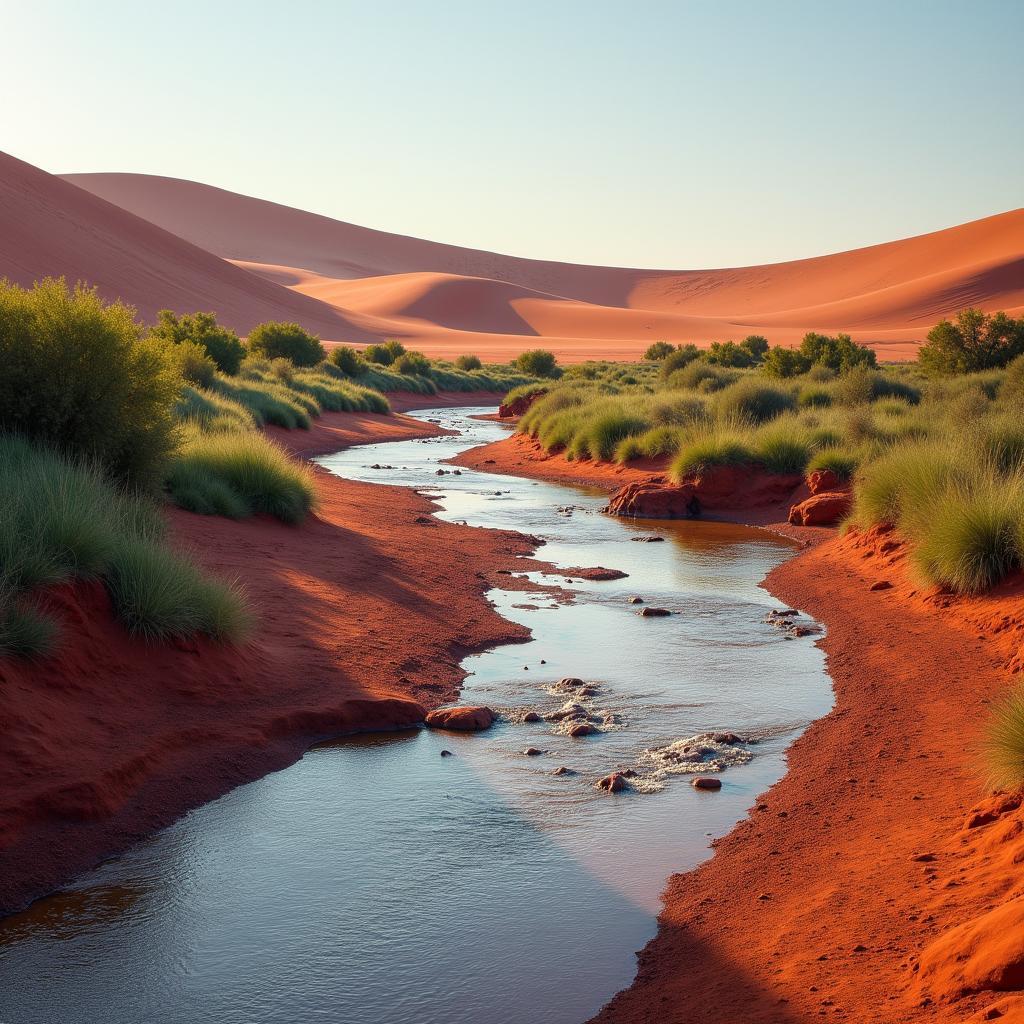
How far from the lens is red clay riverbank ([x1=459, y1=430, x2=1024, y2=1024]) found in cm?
443

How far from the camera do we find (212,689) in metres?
8.39

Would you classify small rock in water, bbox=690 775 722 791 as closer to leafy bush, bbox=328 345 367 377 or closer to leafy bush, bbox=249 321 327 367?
leafy bush, bbox=249 321 327 367

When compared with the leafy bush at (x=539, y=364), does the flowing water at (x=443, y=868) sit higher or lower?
lower

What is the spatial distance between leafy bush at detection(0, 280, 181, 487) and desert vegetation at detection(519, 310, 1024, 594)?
8.92 metres

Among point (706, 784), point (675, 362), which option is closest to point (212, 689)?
point (706, 784)

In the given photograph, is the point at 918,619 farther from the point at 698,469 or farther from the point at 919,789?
the point at 698,469

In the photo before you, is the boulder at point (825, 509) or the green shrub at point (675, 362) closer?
the boulder at point (825, 509)

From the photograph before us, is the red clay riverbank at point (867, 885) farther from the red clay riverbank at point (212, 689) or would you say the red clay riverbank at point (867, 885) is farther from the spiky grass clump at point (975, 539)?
the red clay riverbank at point (212, 689)

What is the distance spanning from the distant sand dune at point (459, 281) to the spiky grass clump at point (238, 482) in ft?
150

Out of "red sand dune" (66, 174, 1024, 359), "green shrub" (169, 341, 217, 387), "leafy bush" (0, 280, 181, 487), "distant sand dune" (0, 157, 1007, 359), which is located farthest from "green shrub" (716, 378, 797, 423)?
"red sand dune" (66, 174, 1024, 359)

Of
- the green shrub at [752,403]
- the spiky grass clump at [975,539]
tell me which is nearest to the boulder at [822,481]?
the green shrub at [752,403]

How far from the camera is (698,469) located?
2111 centimetres

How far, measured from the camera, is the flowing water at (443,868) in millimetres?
5020

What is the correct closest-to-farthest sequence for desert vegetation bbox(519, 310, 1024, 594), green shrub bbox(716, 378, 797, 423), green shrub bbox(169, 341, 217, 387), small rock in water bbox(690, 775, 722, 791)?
small rock in water bbox(690, 775, 722, 791)
desert vegetation bbox(519, 310, 1024, 594)
green shrub bbox(716, 378, 797, 423)
green shrub bbox(169, 341, 217, 387)
